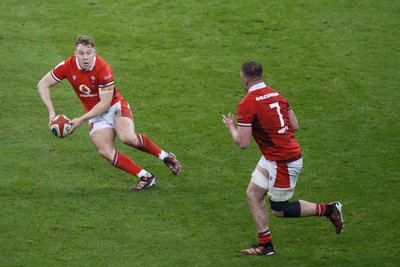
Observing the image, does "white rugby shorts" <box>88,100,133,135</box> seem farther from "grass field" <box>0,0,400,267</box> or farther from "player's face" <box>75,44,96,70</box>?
"grass field" <box>0,0,400,267</box>

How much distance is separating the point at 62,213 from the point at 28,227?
58cm

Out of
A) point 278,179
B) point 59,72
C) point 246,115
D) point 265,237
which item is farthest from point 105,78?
point 265,237

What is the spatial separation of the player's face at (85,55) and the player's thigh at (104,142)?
2.99ft

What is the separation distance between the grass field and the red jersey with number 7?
1204 millimetres

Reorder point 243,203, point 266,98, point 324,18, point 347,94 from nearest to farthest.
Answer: point 266,98 < point 243,203 < point 347,94 < point 324,18

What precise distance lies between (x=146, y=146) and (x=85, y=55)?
5.08 feet

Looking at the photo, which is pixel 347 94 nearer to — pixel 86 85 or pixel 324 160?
pixel 324 160

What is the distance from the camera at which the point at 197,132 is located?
1429 cm

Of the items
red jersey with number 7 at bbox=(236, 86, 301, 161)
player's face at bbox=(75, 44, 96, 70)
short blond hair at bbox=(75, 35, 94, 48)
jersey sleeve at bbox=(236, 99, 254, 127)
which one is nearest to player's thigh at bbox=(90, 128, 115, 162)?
player's face at bbox=(75, 44, 96, 70)

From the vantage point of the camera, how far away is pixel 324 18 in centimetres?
1811

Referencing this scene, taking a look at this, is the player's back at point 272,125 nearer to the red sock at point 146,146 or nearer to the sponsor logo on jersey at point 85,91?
the red sock at point 146,146

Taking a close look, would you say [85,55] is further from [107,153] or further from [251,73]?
[251,73]

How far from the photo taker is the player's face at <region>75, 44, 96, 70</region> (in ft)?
39.2

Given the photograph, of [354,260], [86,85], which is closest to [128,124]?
[86,85]
